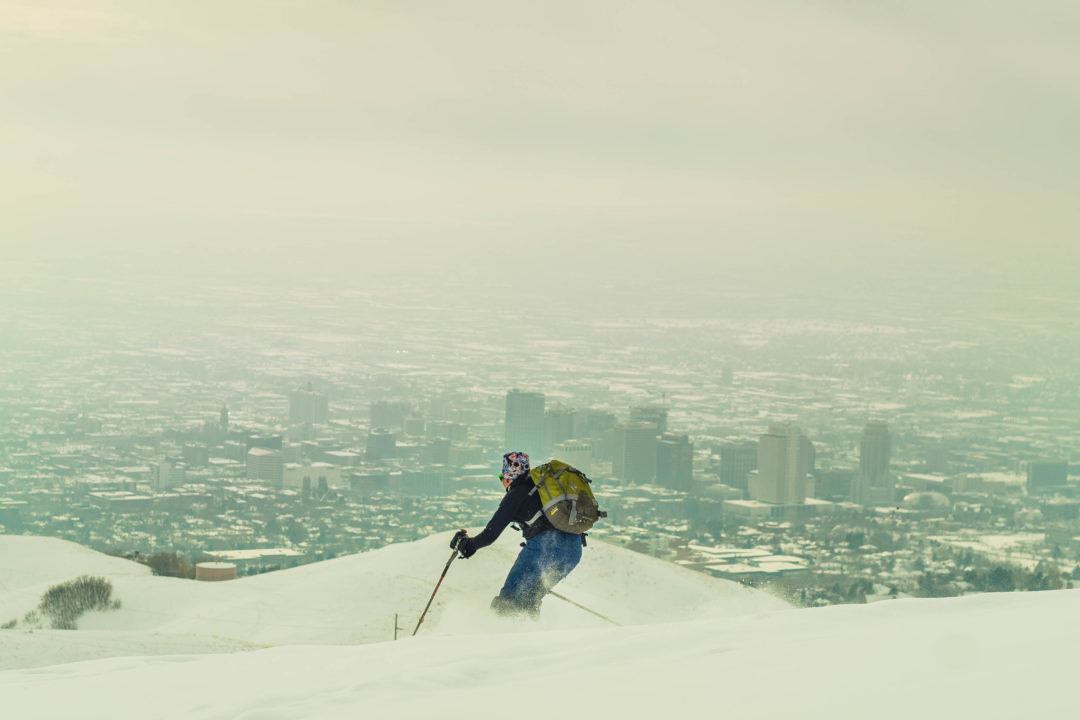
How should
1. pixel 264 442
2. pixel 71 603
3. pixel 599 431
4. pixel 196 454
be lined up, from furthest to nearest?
pixel 264 442 < pixel 196 454 < pixel 599 431 < pixel 71 603

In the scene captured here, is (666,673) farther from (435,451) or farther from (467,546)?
(435,451)

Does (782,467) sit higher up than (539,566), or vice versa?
(539,566)

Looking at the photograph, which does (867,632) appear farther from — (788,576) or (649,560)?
(788,576)

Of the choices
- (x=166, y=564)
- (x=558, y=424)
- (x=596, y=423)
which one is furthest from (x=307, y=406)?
(x=166, y=564)

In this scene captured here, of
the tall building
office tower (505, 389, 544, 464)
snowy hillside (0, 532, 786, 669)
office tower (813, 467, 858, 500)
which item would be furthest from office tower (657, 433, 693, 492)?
snowy hillside (0, 532, 786, 669)

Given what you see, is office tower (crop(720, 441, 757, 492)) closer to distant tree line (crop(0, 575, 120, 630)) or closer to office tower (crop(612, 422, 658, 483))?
office tower (crop(612, 422, 658, 483))

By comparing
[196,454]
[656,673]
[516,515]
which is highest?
[516,515]

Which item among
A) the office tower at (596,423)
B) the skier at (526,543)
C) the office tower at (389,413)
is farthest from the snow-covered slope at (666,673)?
the office tower at (389,413)
